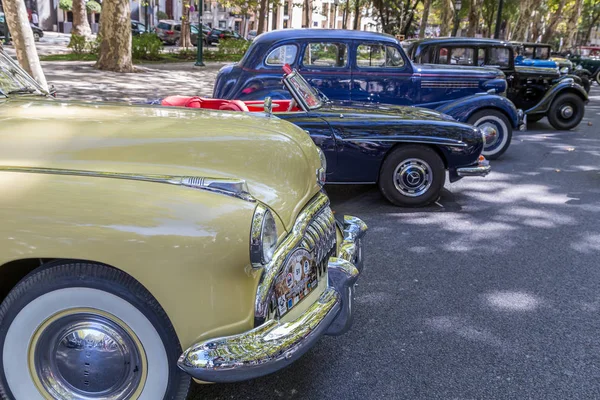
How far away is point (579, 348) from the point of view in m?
3.25

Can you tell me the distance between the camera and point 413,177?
5848 mm

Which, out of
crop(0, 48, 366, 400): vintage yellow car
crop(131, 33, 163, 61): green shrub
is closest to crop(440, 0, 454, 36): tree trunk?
crop(131, 33, 163, 61): green shrub

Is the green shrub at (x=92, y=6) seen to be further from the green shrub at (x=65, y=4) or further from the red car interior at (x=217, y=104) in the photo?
the red car interior at (x=217, y=104)

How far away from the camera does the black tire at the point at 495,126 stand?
870cm

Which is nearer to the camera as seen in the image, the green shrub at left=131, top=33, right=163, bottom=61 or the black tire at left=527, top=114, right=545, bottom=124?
the black tire at left=527, top=114, right=545, bottom=124

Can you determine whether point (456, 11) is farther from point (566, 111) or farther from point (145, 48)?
point (566, 111)

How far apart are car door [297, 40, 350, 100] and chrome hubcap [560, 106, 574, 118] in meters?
5.68

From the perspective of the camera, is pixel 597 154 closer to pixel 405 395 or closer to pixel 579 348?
pixel 579 348

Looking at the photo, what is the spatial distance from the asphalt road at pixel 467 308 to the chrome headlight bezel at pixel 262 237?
90 centimetres

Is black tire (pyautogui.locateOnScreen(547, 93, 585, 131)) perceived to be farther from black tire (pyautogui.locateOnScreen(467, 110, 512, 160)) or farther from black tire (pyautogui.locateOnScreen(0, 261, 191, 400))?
black tire (pyautogui.locateOnScreen(0, 261, 191, 400))

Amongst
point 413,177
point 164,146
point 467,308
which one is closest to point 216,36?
point 413,177

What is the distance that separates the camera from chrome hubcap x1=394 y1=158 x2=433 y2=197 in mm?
5801

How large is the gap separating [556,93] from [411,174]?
Answer: 23.5ft

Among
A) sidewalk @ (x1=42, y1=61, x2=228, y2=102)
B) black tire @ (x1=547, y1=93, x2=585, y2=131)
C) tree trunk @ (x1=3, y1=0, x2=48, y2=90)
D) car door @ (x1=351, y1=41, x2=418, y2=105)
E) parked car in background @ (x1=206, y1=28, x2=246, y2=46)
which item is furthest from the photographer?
parked car in background @ (x1=206, y1=28, x2=246, y2=46)
